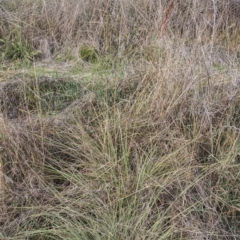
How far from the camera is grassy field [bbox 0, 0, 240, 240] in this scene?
6.92ft

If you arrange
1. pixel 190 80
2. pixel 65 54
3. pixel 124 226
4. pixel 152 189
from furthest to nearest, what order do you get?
pixel 65 54, pixel 190 80, pixel 152 189, pixel 124 226

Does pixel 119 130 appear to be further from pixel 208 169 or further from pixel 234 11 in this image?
pixel 234 11

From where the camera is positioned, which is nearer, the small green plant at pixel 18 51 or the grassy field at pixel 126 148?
the grassy field at pixel 126 148

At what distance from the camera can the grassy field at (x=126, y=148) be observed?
2.11 metres

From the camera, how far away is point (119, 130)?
2.50 meters

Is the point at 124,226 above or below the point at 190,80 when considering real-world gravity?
below

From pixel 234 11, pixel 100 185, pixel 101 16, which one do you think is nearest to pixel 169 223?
pixel 100 185

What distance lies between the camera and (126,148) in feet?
7.86

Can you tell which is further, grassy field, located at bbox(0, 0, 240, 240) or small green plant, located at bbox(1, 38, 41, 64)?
small green plant, located at bbox(1, 38, 41, 64)

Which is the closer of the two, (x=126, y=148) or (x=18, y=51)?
(x=126, y=148)

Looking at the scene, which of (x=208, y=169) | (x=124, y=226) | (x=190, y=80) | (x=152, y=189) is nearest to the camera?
(x=124, y=226)

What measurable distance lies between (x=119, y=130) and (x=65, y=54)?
1739mm

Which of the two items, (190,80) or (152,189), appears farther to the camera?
(190,80)

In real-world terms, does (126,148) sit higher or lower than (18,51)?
higher
